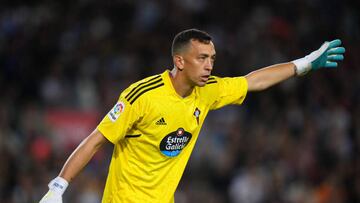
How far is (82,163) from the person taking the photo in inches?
215

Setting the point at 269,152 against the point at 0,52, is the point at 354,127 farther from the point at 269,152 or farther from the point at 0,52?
the point at 0,52

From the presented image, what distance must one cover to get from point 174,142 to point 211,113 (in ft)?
15.6

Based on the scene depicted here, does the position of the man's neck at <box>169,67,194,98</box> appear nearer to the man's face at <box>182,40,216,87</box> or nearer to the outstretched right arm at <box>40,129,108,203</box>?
the man's face at <box>182,40,216,87</box>

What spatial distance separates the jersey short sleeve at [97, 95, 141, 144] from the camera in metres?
5.54

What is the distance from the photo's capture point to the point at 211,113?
10.5 meters

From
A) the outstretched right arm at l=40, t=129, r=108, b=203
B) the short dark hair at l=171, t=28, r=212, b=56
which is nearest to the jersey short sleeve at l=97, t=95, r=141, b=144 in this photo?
the outstretched right arm at l=40, t=129, r=108, b=203

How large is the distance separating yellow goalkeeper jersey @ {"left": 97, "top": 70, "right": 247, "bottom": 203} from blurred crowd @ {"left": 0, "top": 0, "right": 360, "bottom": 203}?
3.67 metres

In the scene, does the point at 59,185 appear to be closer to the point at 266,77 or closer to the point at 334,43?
the point at 266,77

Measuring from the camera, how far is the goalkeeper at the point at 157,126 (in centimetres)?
555

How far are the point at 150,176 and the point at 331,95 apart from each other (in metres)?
5.47

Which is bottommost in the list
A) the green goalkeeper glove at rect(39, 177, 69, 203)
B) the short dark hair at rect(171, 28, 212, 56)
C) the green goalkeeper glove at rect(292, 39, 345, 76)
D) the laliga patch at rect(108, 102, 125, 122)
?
the green goalkeeper glove at rect(39, 177, 69, 203)

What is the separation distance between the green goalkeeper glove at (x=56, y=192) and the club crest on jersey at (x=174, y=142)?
2.40ft

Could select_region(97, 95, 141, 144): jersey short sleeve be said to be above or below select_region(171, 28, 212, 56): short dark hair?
below

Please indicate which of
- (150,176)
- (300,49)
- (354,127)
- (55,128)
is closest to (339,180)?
(354,127)
